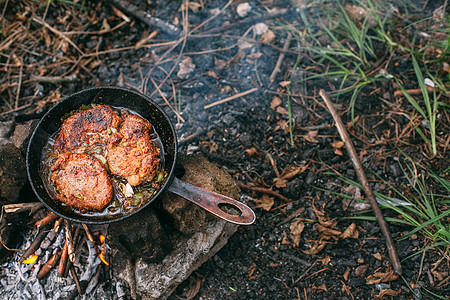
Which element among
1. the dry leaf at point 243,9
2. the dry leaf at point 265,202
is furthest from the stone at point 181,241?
the dry leaf at point 243,9

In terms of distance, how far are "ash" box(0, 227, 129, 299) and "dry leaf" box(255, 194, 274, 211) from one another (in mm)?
1526

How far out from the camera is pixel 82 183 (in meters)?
2.70

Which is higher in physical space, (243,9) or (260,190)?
(243,9)

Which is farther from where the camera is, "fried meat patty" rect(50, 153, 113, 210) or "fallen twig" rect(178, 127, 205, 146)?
"fallen twig" rect(178, 127, 205, 146)

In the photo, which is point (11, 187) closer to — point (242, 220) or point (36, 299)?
point (36, 299)

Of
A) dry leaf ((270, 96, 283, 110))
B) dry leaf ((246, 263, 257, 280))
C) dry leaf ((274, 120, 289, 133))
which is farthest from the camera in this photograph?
dry leaf ((270, 96, 283, 110))

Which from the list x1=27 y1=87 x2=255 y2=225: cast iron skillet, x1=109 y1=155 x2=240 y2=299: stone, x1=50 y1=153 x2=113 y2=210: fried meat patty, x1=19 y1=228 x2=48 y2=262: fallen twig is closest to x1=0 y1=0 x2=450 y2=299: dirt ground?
x1=109 y1=155 x2=240 y2=299: stone

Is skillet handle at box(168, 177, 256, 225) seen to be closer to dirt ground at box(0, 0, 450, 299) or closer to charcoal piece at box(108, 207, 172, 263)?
charcoal piece at box(108, 207, 172, 263)

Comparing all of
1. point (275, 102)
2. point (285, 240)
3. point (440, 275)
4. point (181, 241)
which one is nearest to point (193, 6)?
point (275, 102)

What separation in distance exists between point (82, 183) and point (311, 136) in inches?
95.0

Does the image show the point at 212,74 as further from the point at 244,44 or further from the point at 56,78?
the point at 56,78

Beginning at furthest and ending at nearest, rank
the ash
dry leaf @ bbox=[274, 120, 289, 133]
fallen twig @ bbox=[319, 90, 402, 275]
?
dry leaf @ bbox=[274, 120, 289, 133] < fallen twig @ bbox=[319, 90, 402, 275] < the ash

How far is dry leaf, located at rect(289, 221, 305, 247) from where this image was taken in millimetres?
3283

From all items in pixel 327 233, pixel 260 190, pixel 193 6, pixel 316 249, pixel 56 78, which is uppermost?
pixel 193 6
